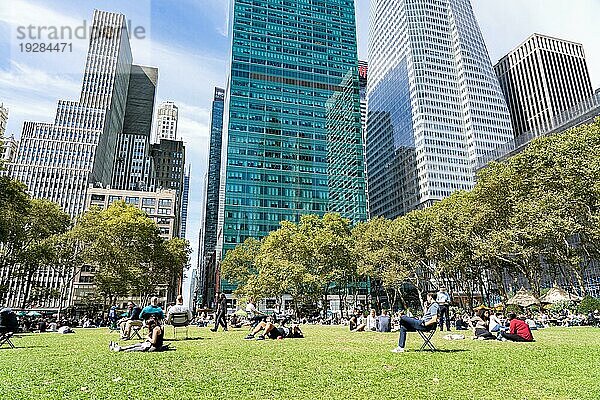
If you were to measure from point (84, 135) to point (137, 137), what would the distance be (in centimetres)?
3754

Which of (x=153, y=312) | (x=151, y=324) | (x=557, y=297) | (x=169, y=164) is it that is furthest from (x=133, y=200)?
(x=151, y=324)

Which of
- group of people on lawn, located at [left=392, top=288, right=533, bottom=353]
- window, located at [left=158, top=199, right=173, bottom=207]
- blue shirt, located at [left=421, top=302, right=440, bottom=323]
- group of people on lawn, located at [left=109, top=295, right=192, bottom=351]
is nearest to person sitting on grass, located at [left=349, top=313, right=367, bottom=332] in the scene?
group of people on lawn, located at [left=392, top=288, right=533, bottom=353]

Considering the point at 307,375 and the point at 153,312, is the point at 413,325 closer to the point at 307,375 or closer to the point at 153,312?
the point at 307,375

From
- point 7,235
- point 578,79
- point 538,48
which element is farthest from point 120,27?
point 578,79

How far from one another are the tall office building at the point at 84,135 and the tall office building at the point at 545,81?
481 feet

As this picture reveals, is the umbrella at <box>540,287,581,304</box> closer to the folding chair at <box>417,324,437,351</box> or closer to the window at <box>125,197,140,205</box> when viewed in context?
the folding chair at <box>417,324,437,351</box>

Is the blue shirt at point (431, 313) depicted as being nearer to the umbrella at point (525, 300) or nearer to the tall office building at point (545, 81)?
the umbrella at point (525, 300)

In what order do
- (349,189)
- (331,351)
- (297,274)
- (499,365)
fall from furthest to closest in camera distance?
(349,189), (297,274), (331,351), (499,365)

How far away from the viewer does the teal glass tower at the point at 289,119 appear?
10994 cm

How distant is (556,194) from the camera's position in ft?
99.3

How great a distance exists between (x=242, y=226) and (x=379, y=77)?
325ft

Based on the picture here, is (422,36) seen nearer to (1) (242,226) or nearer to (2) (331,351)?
(1) (242,226)

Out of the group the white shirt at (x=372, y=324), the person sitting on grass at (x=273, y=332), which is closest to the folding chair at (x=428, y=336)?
the person sitting on grass at (x=273, y=332)

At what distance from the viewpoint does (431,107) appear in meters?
140
